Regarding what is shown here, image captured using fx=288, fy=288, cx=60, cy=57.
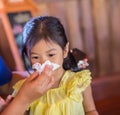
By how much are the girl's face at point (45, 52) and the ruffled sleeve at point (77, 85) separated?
0.30 ft

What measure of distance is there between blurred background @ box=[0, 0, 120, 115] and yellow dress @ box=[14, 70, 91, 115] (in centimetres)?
81

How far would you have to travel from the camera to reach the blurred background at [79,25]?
5.95 feet

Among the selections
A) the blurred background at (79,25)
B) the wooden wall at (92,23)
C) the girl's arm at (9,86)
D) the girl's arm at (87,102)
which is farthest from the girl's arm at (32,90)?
the wooden wall at (92,23)

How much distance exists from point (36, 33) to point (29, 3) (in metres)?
1.03

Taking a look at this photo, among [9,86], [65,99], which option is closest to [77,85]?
[65,99]

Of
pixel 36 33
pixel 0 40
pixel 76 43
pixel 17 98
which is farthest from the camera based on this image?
pixel 76 43

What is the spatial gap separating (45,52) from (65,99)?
0.54 feet

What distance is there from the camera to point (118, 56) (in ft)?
6.71

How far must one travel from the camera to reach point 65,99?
89 centimetres

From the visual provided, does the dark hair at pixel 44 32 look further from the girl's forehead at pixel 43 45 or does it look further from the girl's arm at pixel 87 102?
the girl's arm at pixel 87 102

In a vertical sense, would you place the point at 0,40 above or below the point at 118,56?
above

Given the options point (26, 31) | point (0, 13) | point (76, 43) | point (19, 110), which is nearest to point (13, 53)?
point (0, 13)

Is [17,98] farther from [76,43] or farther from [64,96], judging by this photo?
[76,43]

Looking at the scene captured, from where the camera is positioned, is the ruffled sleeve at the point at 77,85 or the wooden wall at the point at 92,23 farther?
the wooden wall at the point at 92,23
